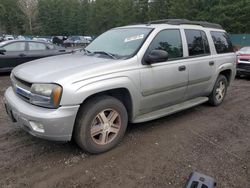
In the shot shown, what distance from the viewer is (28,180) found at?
10.2ft

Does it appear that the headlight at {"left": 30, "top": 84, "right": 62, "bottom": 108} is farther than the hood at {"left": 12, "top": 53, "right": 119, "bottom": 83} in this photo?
No

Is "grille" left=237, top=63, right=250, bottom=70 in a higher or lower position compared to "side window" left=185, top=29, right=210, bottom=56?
lower

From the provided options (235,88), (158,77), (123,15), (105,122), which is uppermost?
(123,15)

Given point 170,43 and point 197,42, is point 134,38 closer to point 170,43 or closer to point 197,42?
point 170,43

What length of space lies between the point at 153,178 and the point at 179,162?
0.55 metres

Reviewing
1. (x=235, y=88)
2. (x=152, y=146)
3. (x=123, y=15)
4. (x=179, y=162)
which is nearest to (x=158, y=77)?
(x=152, y=146)

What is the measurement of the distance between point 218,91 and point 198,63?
4.49 feet

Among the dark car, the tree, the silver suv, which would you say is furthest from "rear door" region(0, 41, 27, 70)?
the tree

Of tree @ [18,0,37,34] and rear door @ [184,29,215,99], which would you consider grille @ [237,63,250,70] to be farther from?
tree @ [18,0,37,34]

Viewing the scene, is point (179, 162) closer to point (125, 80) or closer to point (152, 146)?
point (152, 146)

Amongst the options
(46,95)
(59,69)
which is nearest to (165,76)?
(59,69)

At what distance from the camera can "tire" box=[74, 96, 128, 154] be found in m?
3.46

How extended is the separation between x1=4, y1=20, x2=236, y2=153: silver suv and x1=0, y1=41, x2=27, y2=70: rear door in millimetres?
5857

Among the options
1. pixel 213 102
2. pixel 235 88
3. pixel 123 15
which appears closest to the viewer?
pixel 213 102
